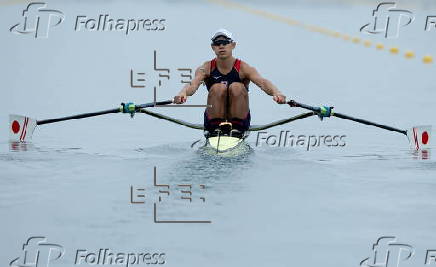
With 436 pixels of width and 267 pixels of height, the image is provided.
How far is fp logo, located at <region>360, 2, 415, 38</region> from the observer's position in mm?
47628

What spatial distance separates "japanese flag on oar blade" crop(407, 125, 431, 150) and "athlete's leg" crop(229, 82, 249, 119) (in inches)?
138

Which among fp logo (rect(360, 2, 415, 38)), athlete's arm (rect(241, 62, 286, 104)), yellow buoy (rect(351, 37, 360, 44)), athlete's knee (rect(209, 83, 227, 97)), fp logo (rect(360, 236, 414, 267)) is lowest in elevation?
fp logo (rect(360, 236, 414, 267))

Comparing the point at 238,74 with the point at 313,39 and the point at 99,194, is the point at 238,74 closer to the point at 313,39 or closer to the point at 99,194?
the point at 99,194

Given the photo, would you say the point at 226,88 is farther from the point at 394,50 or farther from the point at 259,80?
the point at 394,50

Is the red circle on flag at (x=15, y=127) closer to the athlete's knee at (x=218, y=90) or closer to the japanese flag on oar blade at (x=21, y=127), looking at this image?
the japanese flag on oar blade at (x=21, y=127)

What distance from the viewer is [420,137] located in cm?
1762

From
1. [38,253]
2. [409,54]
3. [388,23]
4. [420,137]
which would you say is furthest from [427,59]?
[38,253]

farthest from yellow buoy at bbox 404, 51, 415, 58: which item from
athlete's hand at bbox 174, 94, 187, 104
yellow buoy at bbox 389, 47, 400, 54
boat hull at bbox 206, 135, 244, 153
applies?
athlete's hand at bbox 174, 94, 187, 104

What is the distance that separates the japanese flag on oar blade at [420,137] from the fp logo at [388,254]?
22.2 feet

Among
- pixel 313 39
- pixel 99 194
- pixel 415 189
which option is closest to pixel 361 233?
pixel 415 189

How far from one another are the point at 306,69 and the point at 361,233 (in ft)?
76.6

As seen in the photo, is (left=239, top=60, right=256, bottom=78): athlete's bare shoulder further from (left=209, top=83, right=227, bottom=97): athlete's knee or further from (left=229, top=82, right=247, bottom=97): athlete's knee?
(left=209, top=83, right=227, bottom=97): athlete's knee

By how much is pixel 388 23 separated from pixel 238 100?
27.3 metres

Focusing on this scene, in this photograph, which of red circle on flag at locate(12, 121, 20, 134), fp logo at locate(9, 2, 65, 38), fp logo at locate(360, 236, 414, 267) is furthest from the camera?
fp logo at locate(9, 2, 65, 38)
